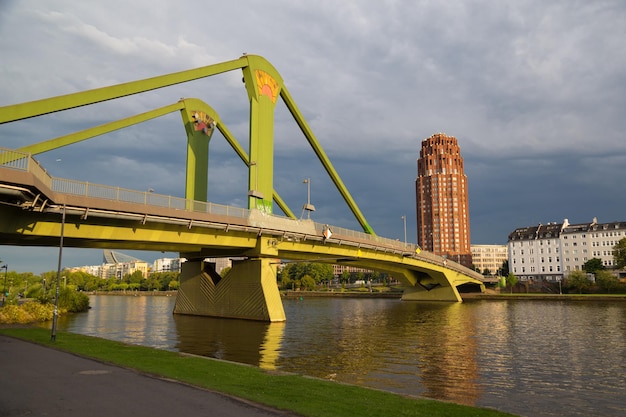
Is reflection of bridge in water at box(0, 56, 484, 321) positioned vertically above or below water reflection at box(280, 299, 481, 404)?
above

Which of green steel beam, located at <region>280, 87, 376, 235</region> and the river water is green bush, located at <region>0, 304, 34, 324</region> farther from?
green steel beam, located at <region>280, 87, 376, 235</region>

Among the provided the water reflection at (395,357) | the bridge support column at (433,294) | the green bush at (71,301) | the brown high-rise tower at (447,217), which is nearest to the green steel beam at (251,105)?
the water reflection at (395,357)

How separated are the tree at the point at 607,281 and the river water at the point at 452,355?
52.7 meters

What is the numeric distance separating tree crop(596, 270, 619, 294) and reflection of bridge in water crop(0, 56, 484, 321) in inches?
1848

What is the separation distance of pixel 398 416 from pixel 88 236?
29.5 meters

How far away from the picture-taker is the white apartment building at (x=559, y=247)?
127188 millimetres

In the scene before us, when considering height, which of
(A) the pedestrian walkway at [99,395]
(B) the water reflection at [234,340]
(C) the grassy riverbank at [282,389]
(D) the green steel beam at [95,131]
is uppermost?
(D) the green steel beam at [95,131]

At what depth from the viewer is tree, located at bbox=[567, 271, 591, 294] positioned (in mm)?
96625

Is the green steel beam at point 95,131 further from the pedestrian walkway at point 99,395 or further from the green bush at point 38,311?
the pedestrian walkway at point 99,395

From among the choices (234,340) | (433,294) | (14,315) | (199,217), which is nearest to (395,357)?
(234,340)

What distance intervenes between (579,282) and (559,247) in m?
41.9

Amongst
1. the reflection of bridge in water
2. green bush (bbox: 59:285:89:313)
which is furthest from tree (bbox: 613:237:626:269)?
green bush (bbox: 59:285:89:313)

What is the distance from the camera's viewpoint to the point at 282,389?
1344cm

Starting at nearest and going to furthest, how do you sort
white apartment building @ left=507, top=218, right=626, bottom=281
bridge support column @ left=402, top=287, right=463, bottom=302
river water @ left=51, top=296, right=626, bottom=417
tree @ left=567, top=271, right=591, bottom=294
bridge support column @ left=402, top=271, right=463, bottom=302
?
river water @ left=51, top=296, right=626, bottom=417, bridge support column @ left=402, top=271, right=463, bottom=302, bridge support column @ left=402, top=287, right=463, bottom=302, tree @ left=567, top=271, right=591, bottom=294, white apartment building @ left=507, top=218, right=626, bottom=281
